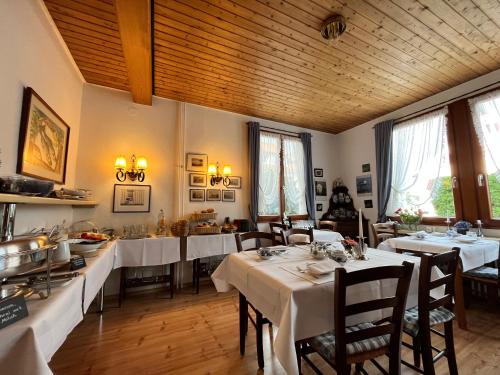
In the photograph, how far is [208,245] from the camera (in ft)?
10.5

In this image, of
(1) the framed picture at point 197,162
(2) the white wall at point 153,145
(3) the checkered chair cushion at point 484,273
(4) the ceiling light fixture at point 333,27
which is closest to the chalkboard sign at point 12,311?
(2) the white wall at point 153,145

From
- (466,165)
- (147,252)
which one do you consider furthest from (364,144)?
(147,252)

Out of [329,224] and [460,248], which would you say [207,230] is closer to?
[329,224]

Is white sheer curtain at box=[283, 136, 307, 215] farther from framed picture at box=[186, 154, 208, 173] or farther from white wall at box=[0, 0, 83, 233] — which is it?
white wall at box=[0, 0, 83, 233]

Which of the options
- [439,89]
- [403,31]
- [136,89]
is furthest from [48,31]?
[439,89]

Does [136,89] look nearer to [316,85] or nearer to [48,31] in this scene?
[48,31]

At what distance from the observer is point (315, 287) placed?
1.17 meters

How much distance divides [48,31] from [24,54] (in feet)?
1.89

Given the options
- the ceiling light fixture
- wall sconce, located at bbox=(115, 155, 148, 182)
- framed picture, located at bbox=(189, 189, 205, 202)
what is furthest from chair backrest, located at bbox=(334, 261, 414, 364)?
wall sconce, located at bbox=(115, 155, 148, 182)

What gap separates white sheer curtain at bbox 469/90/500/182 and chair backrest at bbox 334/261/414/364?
3.08 metres

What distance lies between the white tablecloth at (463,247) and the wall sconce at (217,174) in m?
2.69

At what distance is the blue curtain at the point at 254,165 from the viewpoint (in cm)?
402

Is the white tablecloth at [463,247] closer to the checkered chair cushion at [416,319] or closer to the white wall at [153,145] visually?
the checkered chair cushion at [416,319]

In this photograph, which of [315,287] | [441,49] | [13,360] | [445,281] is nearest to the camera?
[13,360]
